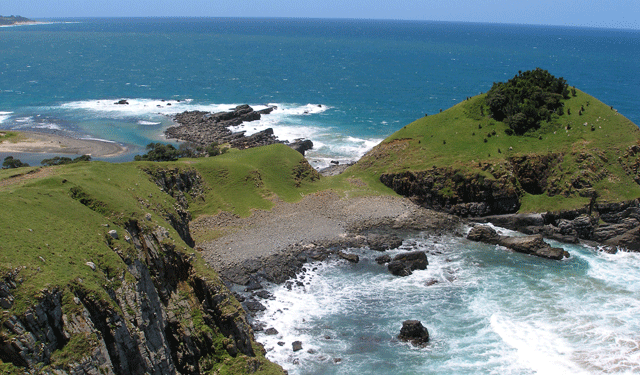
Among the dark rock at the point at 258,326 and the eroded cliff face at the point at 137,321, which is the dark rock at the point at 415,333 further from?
the dark rock at the point at 258,326

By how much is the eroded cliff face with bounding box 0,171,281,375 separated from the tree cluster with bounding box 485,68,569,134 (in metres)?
50.0

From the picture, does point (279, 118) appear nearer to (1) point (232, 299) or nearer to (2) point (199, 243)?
(2) point (199, 243)

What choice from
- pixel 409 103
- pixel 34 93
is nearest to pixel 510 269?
pixel 409 103

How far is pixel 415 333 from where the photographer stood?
35.8m

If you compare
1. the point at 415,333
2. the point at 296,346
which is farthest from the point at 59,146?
the point at 415,333

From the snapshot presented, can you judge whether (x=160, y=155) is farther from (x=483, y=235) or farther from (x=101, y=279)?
(x=483, y=235)

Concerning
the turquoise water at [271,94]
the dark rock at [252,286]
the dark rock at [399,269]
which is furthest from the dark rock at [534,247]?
the turquoise water at [271,94]

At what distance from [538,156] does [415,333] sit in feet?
115

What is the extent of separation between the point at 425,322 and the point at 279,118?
3234 inches

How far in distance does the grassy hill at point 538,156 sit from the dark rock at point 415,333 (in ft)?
86.9

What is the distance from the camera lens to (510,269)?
46.4 metres

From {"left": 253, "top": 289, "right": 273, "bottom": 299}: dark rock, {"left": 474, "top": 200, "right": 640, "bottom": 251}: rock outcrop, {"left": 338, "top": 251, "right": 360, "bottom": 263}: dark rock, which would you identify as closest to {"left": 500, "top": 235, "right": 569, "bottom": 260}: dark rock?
{"left": 474, "top": 200, "right": 640, "bottom": 251}: rock outcrop

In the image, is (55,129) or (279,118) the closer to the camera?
(55,129)

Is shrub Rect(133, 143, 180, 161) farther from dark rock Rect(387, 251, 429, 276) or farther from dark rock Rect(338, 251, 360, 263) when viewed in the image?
dark rock Rect(387, 251, 429, 276)
